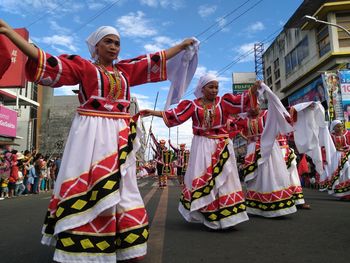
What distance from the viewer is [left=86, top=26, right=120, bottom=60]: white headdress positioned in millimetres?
3217

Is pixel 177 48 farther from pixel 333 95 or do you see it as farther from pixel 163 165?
pixel 333 95

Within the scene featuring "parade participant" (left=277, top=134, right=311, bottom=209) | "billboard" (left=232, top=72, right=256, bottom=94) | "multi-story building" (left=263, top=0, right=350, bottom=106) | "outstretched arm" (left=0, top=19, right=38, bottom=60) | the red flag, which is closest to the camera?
"outstretched arm" (left=0, top=19, right=38, bottom=60)

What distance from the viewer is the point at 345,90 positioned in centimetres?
2098

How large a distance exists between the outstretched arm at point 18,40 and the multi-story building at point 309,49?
18921 mm

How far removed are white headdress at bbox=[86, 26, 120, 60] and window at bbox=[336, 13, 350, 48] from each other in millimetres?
23878

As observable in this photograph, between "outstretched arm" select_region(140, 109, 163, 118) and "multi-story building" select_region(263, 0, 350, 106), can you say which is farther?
"multi-story building" select_region(263, 0, 350, 106)

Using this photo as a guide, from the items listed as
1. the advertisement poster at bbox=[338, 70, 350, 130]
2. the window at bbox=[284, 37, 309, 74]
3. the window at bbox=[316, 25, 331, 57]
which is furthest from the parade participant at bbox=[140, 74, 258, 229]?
the window at bbox=[284, 37, 309, 74]

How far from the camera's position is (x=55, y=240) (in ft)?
9.30

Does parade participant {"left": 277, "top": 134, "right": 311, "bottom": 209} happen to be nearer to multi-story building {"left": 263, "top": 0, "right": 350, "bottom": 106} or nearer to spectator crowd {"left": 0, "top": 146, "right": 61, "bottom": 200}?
spectator crowd {"left": 0, "top": 146, "right": 61, "bottom": 200}

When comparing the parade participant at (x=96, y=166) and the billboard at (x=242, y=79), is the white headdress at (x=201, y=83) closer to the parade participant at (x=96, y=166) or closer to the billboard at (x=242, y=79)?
the parade participant at (x=96, y=166)

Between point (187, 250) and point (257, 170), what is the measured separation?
3055mm

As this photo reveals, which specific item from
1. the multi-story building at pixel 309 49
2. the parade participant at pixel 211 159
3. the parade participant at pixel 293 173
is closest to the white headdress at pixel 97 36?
the parade participant at pixel 211 159

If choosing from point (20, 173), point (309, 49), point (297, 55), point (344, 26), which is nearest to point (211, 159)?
point (20, 173)

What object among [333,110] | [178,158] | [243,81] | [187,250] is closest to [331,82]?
[333,110]
